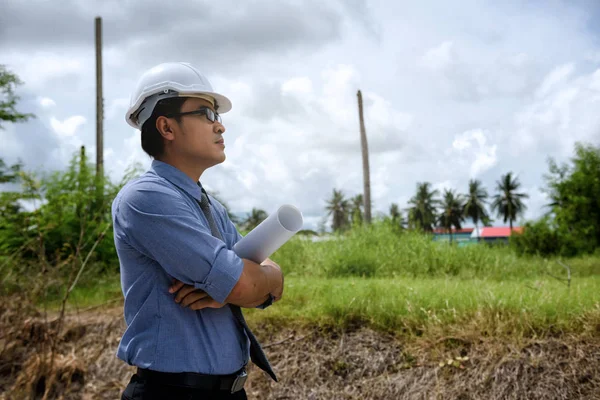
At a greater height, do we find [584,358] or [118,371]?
[584,358]

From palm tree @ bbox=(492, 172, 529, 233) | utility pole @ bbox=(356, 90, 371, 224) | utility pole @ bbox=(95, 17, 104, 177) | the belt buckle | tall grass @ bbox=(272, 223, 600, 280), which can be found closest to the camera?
the belt buckle

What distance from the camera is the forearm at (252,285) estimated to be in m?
2.00

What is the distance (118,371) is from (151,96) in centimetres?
459

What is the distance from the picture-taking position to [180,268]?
1.95m

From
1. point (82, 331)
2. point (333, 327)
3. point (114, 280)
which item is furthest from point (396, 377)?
point (114, 280)

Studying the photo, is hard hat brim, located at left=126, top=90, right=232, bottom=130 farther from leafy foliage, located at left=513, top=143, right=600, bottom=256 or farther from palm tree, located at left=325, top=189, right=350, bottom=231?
palm tree, located at left=325, top=189, right=350, bottom=231

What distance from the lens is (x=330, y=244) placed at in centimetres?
1170

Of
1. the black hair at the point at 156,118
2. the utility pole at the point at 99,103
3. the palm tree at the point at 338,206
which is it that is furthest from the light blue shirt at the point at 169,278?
the palm tree at the point at 338,206

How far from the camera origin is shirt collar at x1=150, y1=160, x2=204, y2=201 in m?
2.25

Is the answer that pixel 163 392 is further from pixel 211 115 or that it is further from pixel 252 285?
pixel 211 115

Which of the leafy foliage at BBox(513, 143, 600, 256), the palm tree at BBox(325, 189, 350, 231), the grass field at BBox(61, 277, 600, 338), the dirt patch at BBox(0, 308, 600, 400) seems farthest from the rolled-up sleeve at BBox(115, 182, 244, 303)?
the palm tree at BBox(325, 189, 350, 231)

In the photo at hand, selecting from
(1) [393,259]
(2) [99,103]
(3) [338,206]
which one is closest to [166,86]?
(1) [393,259]

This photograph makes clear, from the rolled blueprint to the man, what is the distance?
94mm

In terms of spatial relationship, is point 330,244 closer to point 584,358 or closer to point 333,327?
point 333,327
